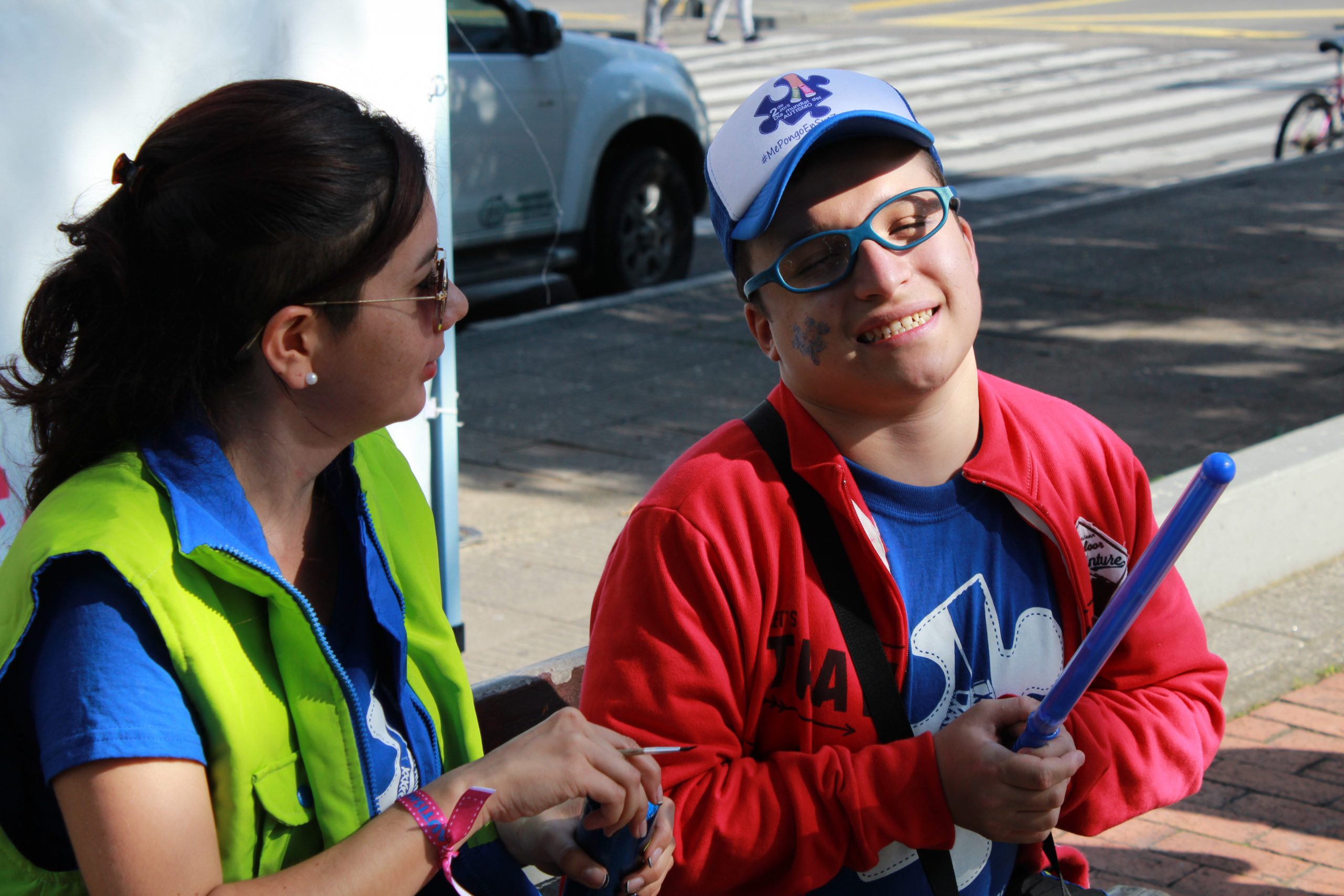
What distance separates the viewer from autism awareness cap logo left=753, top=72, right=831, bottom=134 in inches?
75.4

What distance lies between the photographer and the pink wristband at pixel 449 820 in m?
1.65

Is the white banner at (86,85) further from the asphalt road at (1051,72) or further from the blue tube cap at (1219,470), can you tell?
the asphalt road at (1051,72)

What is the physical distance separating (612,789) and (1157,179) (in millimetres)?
12490

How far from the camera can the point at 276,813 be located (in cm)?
171

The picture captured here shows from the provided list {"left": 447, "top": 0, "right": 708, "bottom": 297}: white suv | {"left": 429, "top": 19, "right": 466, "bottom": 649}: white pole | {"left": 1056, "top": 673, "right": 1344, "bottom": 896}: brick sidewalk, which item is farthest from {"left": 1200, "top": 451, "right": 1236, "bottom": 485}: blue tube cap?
{"left": 447, "top": 0, "right": 708, "bottom": 297}: white suv

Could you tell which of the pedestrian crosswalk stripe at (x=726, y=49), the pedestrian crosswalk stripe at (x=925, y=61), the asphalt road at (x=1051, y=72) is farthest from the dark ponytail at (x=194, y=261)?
the pedestrian crosswalk stripe at (x=726, y=49)

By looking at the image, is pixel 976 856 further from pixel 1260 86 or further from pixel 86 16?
pixel 1260 86

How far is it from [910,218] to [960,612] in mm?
519

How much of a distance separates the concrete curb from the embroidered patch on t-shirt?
2312 mm

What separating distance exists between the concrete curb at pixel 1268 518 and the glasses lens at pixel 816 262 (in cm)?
260

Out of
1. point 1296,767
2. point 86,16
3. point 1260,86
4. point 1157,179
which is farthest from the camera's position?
point 1260,86

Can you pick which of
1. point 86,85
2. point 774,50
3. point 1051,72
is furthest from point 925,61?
point 86,85

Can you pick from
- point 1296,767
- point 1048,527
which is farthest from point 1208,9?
point 1048,527

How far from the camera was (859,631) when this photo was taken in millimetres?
1888
